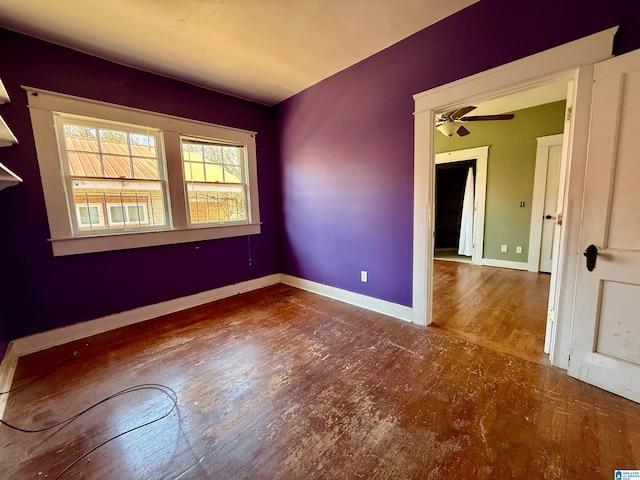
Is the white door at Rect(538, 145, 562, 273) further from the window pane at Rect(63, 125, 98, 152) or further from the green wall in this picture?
the window pane at Rect(63, 125, 98, 152)

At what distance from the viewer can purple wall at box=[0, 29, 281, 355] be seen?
218 cm

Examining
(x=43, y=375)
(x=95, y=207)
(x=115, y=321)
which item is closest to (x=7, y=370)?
(x=43, y=375)

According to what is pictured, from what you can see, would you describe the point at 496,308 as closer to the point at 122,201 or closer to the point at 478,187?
the point at 478,187

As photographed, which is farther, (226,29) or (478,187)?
(478,187)

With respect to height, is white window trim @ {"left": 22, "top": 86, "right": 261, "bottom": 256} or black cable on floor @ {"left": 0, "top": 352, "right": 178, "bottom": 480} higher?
white window trim @ {"left": 22, "top": 86, "right": 261, "bottom": 256}

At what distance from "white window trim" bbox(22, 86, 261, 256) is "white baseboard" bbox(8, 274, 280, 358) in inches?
27.8

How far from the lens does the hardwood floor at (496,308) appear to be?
2246 millimetres

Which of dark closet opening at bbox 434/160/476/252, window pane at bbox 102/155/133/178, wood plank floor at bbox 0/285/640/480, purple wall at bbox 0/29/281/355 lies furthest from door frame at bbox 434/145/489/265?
window pane at bbox 102/155/133/178

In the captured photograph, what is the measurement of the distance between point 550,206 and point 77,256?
623 cm

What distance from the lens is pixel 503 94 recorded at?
6.54ft

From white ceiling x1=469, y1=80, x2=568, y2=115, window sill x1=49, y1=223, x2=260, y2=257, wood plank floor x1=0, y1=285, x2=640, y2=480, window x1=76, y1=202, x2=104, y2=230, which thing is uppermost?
white ceiling x1=469, y1=80, x2=568, y2=115

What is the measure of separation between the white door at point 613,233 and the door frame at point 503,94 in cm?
8

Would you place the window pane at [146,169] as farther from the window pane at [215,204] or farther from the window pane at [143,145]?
the window pane at [215,204]

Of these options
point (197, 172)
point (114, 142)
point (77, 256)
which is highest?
point (114, 142)
